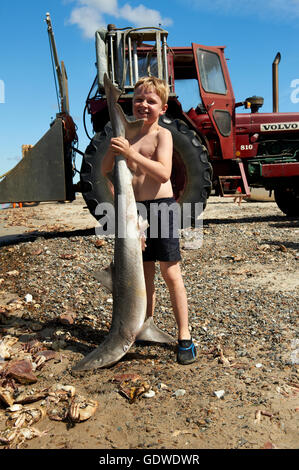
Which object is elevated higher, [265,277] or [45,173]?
[45,173]

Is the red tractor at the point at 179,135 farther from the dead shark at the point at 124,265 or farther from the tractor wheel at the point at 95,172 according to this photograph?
the dead shark at the point at 124,265

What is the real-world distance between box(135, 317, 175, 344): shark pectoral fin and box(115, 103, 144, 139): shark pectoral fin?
1.09 m

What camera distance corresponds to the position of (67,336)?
8.94ft

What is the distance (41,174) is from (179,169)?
1.90 meters

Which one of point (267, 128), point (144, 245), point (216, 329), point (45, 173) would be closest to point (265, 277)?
point (216, 329)

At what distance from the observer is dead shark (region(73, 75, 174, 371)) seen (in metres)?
2.22

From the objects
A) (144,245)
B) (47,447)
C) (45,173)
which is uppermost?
(45,173)

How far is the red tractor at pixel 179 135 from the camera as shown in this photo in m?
5.21

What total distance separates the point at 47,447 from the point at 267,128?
22.6 feet

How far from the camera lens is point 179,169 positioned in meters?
5.66

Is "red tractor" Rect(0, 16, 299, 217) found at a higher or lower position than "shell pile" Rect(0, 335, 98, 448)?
higher

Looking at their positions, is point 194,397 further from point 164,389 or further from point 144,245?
point 144,245

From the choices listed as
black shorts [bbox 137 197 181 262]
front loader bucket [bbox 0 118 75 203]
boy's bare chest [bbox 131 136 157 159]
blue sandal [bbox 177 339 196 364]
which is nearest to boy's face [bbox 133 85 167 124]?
boy's bare chest [bbox 131 136 157 159]

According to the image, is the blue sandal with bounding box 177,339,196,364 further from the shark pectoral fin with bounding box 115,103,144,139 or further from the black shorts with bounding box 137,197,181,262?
the shark pectoral fin with bounding box 115,103,144,139
